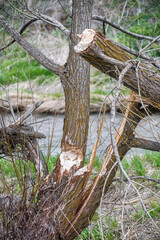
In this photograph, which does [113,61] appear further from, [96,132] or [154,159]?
[96,132]

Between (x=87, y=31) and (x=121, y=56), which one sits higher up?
(x=87, y=31)

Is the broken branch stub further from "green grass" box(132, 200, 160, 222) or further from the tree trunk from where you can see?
"green grass" box(132, 200, 160, 222)

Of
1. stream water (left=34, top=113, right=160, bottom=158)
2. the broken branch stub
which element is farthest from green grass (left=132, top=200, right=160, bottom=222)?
the broken branch stub

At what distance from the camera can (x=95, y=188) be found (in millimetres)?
1887

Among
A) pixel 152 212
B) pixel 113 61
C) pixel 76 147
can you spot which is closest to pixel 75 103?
pixel 76 147

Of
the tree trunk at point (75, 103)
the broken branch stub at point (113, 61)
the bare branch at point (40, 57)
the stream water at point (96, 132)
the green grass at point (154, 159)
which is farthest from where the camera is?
the green grass at point (154, 159)

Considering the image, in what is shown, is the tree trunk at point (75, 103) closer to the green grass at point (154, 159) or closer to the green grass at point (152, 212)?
the green grass at point (152, 212)

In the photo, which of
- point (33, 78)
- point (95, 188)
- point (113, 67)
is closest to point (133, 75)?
point (113, 67)

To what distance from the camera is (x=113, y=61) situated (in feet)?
4.75

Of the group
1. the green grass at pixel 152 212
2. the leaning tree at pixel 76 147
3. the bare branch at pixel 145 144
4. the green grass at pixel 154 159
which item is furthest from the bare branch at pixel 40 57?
the green grass at pixel 154 159

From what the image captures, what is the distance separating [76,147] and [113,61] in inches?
28.8

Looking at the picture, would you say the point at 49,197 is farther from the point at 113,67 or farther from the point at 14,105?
the point at 14,105

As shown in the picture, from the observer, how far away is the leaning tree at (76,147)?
5.11 feet

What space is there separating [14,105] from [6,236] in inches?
181
